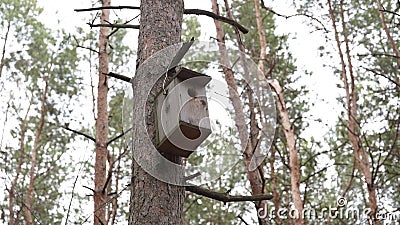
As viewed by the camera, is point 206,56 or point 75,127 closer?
point 206,56

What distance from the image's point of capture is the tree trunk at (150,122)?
1488mm

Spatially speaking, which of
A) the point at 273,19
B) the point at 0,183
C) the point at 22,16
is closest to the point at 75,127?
the point at 0,183

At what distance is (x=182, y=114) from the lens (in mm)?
1497

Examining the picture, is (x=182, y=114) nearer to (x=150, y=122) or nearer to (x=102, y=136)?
(x=150, y=122)

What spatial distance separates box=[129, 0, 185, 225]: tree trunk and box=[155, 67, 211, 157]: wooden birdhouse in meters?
0.06

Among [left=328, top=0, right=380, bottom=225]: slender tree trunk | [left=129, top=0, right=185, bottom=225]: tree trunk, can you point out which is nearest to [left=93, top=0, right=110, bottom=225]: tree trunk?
[left=129, top=0, right=185, bottom=225]: tree trunk

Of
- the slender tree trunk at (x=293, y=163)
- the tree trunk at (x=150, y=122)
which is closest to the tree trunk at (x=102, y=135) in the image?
the slender tree trunk at (x=293, y=163)

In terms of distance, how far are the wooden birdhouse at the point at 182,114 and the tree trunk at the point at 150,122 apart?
0.06 metres

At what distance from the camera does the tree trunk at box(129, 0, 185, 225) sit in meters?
1.49

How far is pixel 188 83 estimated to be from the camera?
1.57m

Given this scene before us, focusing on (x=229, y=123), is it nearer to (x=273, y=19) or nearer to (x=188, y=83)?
(x=188, y=83)

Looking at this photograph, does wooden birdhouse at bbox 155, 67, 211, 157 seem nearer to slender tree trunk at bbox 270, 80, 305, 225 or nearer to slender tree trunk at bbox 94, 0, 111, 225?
slender tree trunk at bbox 94, 0, 111, 225

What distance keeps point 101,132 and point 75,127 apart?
4452mm

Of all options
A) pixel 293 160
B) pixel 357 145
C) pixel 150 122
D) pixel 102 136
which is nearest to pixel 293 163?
pixel 293 160
